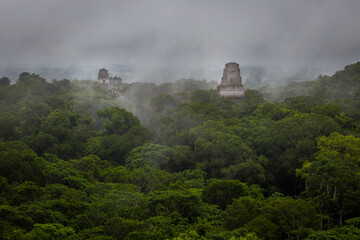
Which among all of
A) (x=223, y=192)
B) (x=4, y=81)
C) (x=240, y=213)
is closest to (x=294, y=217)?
(x=240, y=213)

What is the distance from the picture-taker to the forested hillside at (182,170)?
517 inches

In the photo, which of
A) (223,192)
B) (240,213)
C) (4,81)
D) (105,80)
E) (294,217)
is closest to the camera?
(294,217)

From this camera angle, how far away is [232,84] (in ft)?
144

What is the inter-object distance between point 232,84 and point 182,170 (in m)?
21.8

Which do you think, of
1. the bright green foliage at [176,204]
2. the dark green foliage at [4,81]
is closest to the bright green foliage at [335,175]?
the bright green foliage at [176,204]

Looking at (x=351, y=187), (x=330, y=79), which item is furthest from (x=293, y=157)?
(x=330, y=79)

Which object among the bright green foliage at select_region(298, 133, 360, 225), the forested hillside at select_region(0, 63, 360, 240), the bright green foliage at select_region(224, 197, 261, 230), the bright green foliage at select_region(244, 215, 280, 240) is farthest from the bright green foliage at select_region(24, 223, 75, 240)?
the bright green foliage at select_region(298, 133, 360, 225)

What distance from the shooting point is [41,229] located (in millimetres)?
11719

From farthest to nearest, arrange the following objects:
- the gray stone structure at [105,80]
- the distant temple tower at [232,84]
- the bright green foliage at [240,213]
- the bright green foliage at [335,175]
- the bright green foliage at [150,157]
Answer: the gray stone structure at [105,80]
the distant temple tower at [232,84]
the bright green foliage at [150,157]
the bright green foliage at [335,175]
the bright green foliage at [240,213]

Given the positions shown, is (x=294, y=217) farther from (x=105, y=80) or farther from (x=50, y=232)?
(x=105, y=80)

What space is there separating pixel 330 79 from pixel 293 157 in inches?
1173

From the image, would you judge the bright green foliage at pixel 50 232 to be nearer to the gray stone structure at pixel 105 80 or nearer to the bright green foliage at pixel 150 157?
the bright green foliage at pixel 150 157

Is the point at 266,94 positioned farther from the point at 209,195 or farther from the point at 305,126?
the point at 209,195

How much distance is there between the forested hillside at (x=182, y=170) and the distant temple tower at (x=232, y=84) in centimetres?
185
